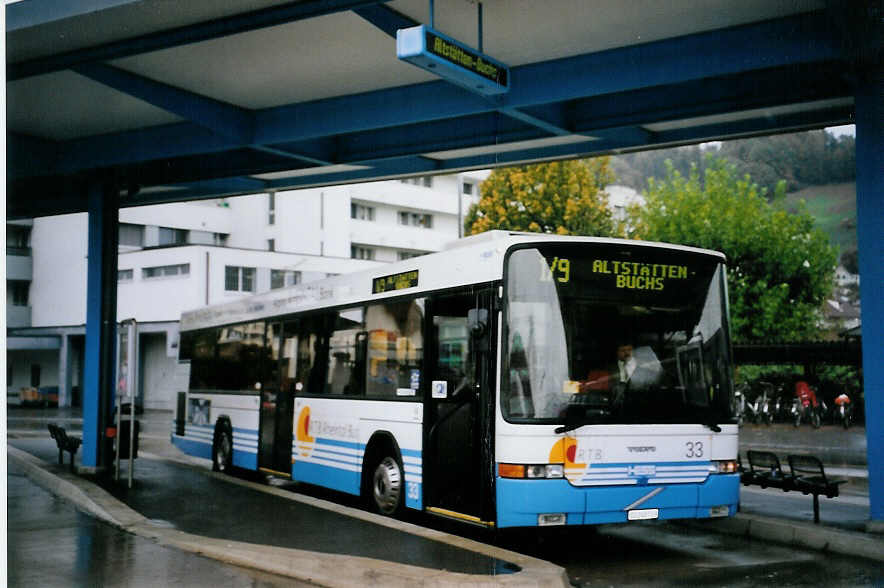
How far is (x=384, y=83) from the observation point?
13.4 metres

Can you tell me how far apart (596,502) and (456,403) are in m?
1.87

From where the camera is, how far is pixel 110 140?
646 inches

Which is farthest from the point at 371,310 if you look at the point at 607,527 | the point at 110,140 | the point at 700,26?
the point at 110,140

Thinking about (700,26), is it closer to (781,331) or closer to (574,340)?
(574,340)

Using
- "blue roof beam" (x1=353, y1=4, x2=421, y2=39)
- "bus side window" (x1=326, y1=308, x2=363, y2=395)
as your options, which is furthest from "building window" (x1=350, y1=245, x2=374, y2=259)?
"blue roof beam" (x1=353, y1=4, x2=421, y2=39)

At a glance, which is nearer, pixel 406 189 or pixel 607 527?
pixel 607 527

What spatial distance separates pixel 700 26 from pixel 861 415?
84.5 ft

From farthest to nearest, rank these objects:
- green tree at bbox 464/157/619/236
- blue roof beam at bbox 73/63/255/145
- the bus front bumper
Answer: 1. green tree at bbox 464/157/619/236
2. blue roof beam at bbox 73/63/255/145
3. the bus front bumper

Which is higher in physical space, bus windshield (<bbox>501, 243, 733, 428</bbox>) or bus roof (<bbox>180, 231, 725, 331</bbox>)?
bus roof (<bbox>180, 231, 725, 331</bbox>)

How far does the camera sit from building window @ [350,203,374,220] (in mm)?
34844

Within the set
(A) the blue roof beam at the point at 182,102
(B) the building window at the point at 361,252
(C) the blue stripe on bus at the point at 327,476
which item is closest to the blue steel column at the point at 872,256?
(C) the blue stripe on bus at the point at 327,476

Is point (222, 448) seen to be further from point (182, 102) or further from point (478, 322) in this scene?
point (478, 322)

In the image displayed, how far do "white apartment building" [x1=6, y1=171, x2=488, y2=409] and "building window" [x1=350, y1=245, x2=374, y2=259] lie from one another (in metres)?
0.06

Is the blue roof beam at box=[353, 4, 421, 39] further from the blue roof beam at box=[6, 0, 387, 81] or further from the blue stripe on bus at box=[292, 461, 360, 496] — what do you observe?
the blue stripe on bus at box=[292, 461, 360, 496]
